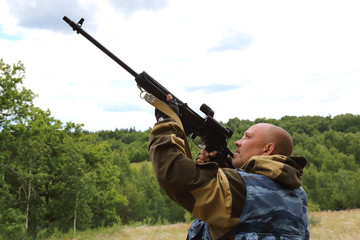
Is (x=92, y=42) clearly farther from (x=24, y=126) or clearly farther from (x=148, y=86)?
(x=24, y=126)

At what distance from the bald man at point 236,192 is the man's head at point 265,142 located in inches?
9.7

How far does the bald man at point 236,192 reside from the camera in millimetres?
2336

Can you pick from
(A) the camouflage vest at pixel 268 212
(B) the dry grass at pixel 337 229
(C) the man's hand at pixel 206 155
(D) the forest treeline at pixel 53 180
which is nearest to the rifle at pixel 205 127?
(C) the man's hand at pixel 206 155

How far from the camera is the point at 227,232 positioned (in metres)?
2.46

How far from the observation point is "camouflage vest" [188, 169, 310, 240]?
2.36m

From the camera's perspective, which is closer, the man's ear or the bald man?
the bald man

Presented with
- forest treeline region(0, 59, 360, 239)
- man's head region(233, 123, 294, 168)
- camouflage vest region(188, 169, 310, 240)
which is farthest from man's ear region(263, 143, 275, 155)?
forest treeline region(0, 59, 360, 239)

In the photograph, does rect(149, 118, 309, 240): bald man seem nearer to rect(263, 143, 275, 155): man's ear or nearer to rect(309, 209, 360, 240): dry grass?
rect(263, 143, 275, 155): man's ear

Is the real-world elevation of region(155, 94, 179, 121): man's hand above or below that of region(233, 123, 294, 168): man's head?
above

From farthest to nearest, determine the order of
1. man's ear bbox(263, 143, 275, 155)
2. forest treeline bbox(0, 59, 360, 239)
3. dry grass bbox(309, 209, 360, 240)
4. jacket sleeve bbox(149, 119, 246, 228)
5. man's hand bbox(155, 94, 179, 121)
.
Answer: forest treeline bbox(0, 59, 360, 239)
dry grass bbox(309, 209, 360, 240)
man's hand bbox(155, 94, 179, 121)
man's ear bbox(263, 143, 275, 155)
jacket sleeve bbox(149, 119, 246, 228)

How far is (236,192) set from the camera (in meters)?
2.33

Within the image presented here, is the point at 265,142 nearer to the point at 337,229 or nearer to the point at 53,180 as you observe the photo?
the point at 337,229

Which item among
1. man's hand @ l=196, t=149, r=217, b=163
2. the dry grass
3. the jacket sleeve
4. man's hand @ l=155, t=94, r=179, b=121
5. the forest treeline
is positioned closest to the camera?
the jacket sleeve

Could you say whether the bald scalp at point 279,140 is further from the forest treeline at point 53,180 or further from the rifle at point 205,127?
the forest treeline at point 53,180
